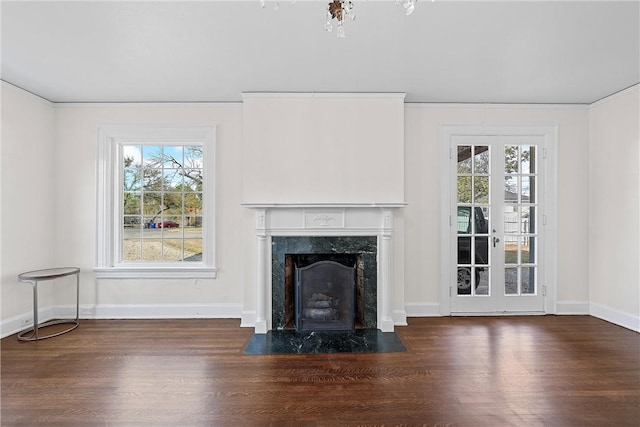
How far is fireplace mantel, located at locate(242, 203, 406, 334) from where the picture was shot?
3.59m

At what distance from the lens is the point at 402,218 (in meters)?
3.80

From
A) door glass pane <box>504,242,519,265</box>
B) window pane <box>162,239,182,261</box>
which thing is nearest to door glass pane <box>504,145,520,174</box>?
door glass pane <box>504,242,519,265</box>

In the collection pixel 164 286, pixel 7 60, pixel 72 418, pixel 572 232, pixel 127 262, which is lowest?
pixel 72 418

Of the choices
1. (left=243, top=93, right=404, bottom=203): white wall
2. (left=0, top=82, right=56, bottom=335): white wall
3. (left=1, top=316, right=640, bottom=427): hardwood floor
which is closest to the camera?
(left=1, top=316, right=640, bottom=427): hardwood floor

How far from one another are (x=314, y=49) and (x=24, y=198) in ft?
11.4

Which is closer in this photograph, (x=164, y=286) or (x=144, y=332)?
(x=144, y=332)

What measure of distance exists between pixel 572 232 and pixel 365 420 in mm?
3619

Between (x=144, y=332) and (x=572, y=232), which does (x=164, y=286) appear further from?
(x=572, y=232)

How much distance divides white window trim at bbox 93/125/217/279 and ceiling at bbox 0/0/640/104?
0.41m

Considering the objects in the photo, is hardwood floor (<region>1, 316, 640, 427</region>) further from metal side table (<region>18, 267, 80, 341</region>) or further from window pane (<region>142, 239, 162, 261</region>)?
window pane (<region>142, 239, 162, 261</region>)

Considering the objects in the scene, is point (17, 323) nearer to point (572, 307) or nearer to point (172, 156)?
point (172, 156)

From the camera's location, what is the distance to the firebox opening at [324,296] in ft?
11.7

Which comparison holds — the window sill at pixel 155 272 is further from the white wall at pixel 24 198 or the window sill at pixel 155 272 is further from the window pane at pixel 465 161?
the window pane at pixel 465 161

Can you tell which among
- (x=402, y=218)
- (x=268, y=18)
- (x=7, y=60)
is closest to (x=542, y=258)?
(x=402, y=218)
